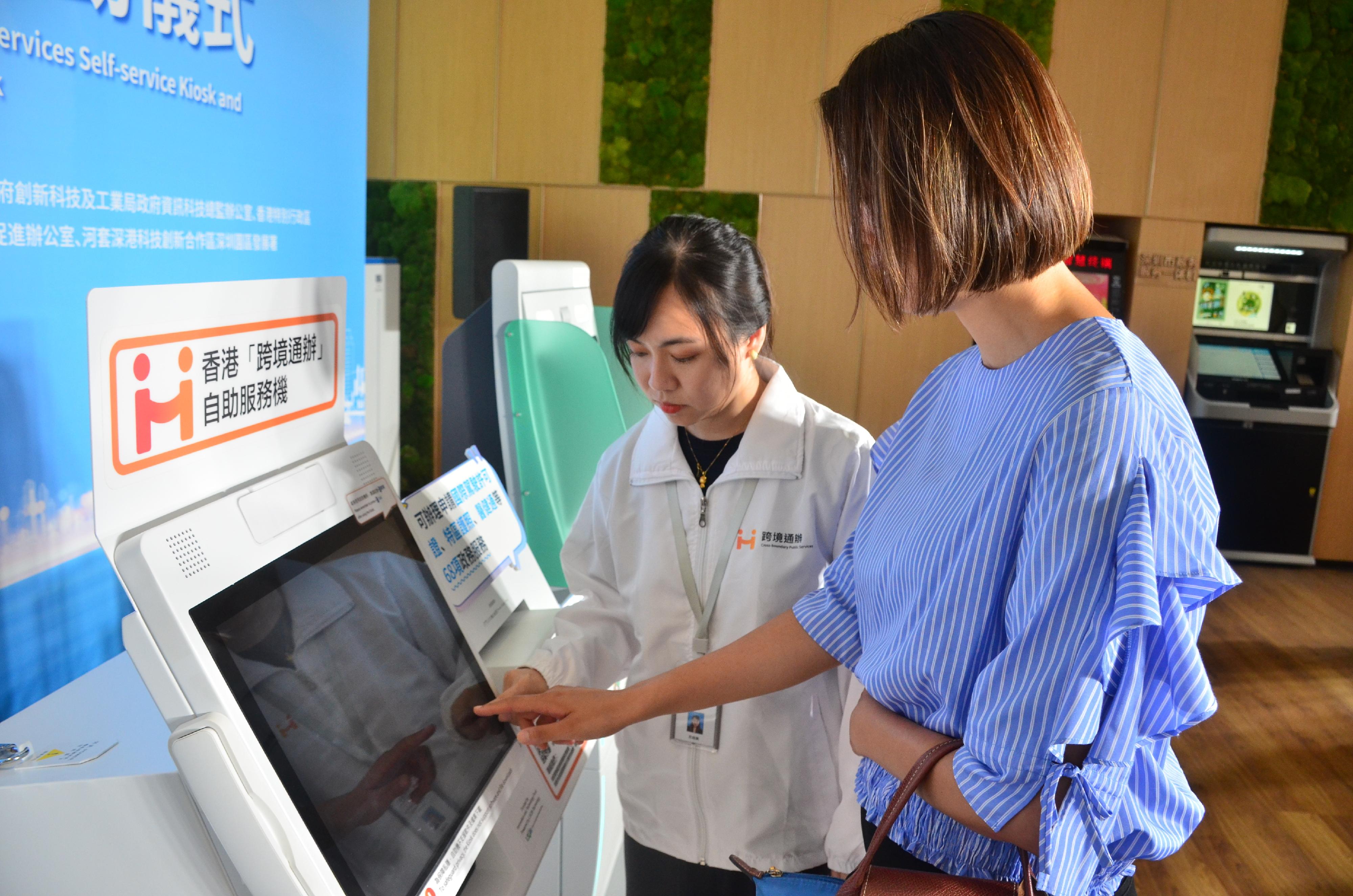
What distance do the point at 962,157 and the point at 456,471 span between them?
0.95 m

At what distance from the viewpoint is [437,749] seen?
0.97 meters

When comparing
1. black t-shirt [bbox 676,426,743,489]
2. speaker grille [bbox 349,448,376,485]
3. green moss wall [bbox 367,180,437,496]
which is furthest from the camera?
green moss wall [bbox 367,180,437,496]

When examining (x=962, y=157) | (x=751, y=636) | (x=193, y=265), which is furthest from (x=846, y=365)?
(x=962, y=157)

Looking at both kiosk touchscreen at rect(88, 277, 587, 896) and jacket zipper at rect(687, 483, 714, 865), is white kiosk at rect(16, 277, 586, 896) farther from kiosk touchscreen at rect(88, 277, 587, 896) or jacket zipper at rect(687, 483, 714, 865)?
jacket zipper at rect(687, 483, 714, 865)

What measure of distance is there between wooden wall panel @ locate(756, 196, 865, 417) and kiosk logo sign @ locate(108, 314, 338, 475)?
13.9 ft

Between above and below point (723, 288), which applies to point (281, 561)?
below

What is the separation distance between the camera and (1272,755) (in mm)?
3197

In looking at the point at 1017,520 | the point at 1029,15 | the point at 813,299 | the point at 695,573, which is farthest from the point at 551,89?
the point at 1017,520

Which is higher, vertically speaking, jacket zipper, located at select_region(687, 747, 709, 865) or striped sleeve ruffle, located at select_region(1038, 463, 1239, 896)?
striped sleeve ruffle, located at select_region(1038, 463, 1239, 896)

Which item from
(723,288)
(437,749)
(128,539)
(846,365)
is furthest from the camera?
(846,365)

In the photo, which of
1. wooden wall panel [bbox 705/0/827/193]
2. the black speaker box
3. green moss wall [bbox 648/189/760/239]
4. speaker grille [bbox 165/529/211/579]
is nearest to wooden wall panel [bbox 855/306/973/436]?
green moss wall [bbox 648/189/760/239]

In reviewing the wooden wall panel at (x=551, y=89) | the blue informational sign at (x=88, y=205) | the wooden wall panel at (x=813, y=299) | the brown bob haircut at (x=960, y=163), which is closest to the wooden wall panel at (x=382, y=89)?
the wooden wall panel at (x=551, y=89)

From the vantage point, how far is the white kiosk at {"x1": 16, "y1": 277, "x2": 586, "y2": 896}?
706 millimetres

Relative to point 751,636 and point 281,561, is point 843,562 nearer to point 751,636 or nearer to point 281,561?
point 751,636
